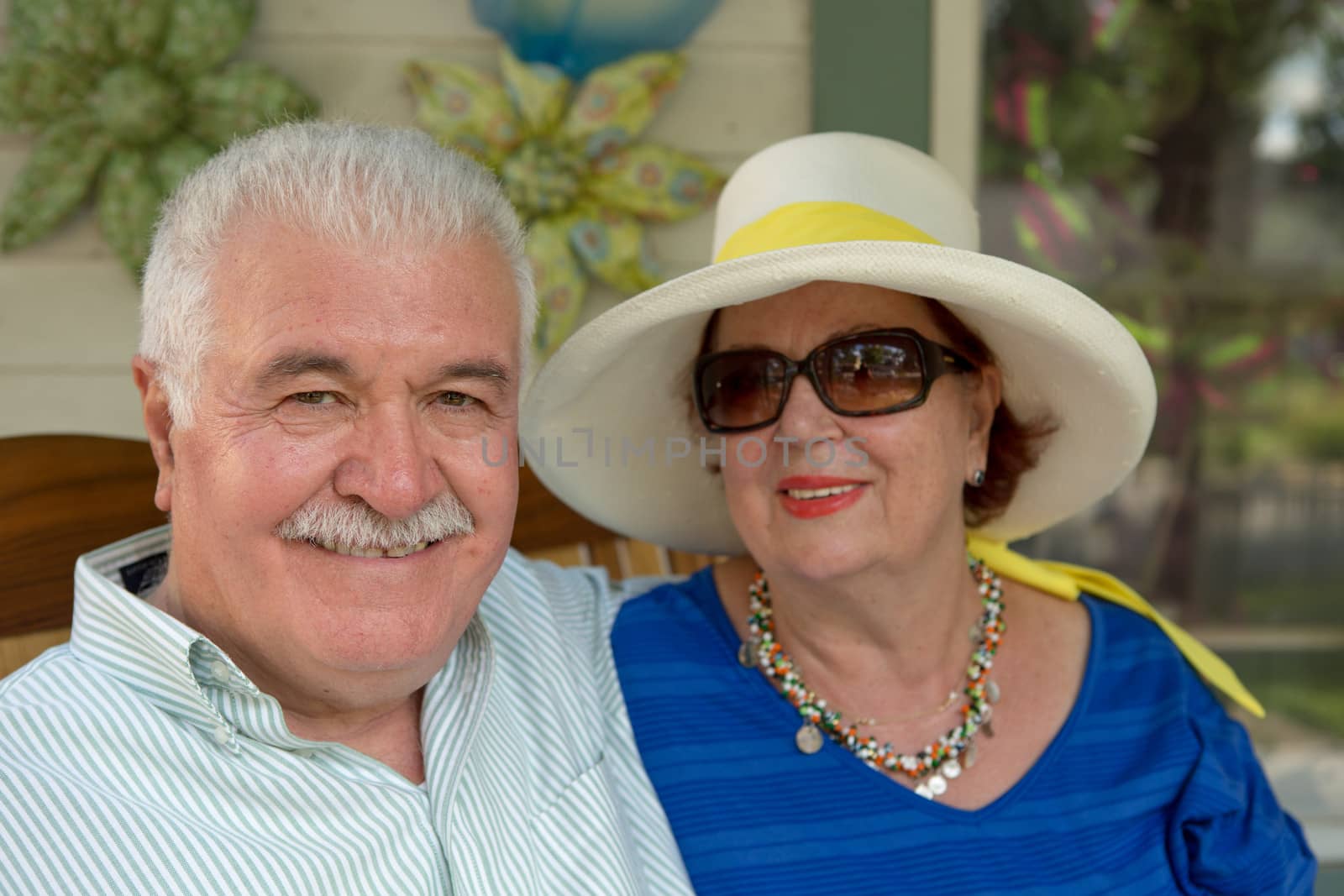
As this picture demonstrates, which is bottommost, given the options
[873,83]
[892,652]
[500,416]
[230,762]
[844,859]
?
[844,859]

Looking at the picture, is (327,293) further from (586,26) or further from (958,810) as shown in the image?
(586,26)

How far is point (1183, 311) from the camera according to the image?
3.28 metres

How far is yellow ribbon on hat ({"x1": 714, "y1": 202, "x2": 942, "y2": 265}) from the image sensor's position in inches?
63.4

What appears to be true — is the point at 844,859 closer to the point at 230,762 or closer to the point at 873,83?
the point at 230,762

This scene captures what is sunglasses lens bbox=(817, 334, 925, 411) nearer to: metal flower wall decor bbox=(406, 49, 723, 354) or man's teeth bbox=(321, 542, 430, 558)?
man's teeth bbox=(321, 542, 430, 558)

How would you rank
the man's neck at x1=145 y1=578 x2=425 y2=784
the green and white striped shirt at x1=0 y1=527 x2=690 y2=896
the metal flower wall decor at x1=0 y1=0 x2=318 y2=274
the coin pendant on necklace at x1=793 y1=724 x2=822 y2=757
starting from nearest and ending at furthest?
the green and white striped shirt at x1=0 y1=527 x2=690 y2=896
the man's neck at x1=145 y1=578 x2=425 y2=784
the coin pendant on necklace at x1=793 y1=724 x2=822 y2=757
the metal flower wall decor at x1=0 y1=0 x2=318 y2=274

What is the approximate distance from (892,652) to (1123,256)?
1943 mm

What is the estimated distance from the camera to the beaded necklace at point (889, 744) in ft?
5.44

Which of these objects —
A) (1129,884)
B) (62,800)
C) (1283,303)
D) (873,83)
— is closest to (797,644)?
(1129,884)

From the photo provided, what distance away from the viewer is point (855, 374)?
5.27 feet

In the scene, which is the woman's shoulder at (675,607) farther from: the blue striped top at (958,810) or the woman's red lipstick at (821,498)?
the woman's red lipstick at (821,498)

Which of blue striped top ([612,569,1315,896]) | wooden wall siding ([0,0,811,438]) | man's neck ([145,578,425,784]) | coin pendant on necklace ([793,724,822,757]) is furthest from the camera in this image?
wooden wall siding ([0,0,811,438])

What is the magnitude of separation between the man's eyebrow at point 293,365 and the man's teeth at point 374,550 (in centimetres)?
18

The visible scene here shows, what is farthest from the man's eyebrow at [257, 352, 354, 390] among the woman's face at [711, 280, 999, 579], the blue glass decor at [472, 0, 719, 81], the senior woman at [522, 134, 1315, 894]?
the blue glass decor at [472, 0, 719, 81]
